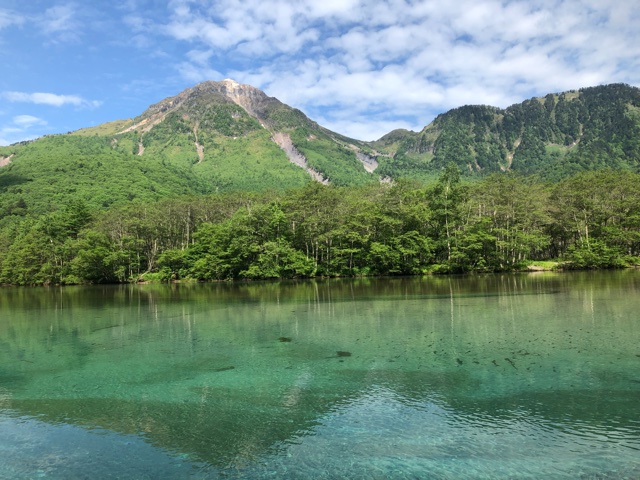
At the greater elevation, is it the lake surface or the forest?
the forest

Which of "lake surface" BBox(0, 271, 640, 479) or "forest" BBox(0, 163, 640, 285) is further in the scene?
"forest" BBox(0, 163, 640, 285)

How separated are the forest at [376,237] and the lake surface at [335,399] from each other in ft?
149

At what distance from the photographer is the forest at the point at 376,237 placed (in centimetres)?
6969

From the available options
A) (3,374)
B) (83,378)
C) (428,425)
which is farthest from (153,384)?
(428,425)

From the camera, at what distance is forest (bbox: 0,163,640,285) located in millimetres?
69688

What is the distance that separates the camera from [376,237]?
244 feet

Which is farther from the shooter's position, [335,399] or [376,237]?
[376,237]

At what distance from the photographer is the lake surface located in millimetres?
8906

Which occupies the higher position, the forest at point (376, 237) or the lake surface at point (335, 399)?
the forest at point (376, 237)

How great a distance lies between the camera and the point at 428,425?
34.4 ft

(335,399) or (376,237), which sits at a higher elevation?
(376,237)

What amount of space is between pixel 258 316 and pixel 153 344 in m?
9.26

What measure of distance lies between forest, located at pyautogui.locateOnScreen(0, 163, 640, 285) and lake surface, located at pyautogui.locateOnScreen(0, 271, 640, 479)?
4552 cm

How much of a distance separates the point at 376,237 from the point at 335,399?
206 ft
